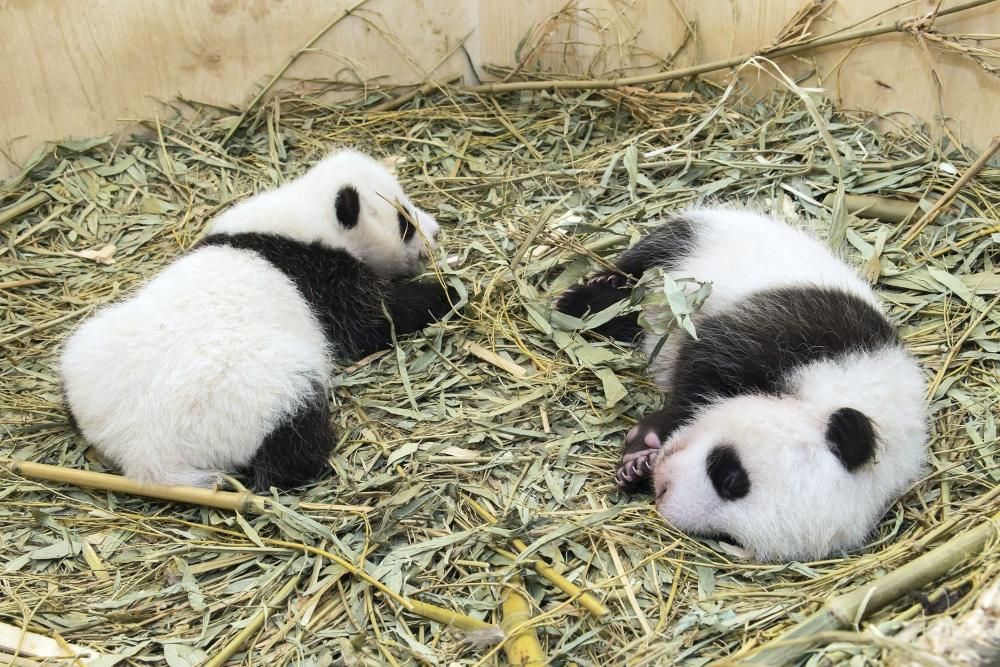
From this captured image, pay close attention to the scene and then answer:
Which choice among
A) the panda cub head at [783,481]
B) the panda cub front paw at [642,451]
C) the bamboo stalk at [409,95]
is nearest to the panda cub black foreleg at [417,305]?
the panda cub front paw at [642,451]

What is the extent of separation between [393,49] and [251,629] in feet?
14.1

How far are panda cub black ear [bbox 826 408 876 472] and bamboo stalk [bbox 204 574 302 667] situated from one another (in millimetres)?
2051

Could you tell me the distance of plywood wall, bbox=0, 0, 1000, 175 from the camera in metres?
4.99

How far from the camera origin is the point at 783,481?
3270 mm

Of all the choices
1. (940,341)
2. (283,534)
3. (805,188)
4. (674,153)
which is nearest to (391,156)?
(674,153)

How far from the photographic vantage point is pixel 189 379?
3602mm

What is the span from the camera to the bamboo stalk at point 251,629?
9.83 ft

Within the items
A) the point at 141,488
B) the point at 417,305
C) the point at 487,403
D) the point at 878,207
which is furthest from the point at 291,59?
the point at 878,207

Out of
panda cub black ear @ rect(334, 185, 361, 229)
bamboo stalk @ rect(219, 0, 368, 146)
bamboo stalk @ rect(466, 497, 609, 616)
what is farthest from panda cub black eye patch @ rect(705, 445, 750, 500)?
bamboo stalk @ rect(219, 0, 368, 146)

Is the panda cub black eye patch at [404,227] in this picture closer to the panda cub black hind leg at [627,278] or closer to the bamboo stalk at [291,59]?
the panda cub black hind leg at [627,278]

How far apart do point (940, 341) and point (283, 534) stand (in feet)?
10.1

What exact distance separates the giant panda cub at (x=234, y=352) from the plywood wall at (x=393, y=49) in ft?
5.69

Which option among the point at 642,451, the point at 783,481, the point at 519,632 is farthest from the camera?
the point at 642,451

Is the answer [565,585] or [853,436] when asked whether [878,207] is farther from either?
[565,585]
